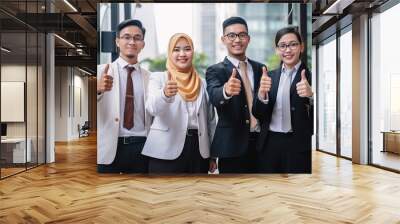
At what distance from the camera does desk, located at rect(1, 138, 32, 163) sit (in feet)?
22.6

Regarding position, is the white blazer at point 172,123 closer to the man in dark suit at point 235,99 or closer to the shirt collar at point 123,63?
the man in dark suit at point 235,99

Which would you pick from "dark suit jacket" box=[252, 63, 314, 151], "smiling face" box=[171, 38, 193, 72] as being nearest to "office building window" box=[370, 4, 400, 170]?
"dark suit jacket" box=[252, 63, 314, 151]

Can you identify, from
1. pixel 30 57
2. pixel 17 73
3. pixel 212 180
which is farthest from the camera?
pixel 30 57

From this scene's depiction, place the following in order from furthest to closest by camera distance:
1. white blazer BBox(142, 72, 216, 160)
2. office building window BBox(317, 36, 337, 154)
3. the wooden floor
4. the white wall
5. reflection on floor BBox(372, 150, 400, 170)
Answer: the white wall
office building window BBox(317, 36, 337, 154)
reflection on floor BBox(372, 150, 400, 170)
white blazer BBox(142, 72, 216, 160)
the wooden floor

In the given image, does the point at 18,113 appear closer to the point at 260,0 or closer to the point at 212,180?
the point at 212,180

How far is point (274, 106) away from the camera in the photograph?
6.89m

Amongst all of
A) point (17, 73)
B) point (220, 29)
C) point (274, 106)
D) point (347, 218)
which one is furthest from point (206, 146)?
point (17, 73)

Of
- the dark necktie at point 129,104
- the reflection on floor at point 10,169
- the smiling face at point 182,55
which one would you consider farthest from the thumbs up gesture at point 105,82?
the reflection on floor at point 10,169

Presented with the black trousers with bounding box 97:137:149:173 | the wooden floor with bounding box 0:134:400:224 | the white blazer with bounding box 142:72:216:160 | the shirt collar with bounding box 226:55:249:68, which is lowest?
the wooden floor with bounding box 0:134:400:224

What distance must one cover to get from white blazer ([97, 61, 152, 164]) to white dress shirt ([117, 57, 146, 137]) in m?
0.05

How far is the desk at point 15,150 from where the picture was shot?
6.89 meters

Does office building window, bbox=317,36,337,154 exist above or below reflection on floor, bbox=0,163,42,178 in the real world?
above

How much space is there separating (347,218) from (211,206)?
1480 mm

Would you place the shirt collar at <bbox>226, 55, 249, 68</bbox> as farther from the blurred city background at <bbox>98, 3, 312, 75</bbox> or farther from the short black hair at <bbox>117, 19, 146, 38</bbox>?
the short black hair at <bbox>117, 19, 146, 38</bbox>
